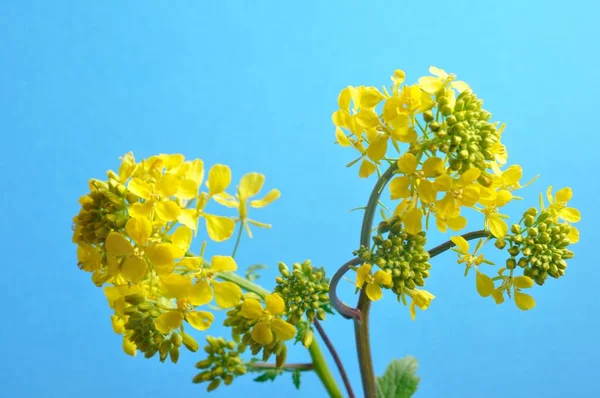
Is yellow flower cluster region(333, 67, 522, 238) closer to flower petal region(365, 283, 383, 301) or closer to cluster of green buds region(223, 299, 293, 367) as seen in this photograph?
flower petal region(365, 283, 383, 301)

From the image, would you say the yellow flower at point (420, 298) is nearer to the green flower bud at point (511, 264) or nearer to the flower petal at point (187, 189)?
the green flower bud at point (511, 264)

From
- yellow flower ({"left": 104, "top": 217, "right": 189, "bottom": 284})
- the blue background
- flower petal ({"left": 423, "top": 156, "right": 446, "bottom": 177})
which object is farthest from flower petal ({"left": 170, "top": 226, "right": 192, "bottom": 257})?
the blue background

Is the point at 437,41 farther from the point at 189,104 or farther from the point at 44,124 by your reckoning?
the point at 44,124

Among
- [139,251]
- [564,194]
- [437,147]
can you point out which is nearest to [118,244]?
[139,251]

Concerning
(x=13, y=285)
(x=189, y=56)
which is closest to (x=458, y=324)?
(x=189, y=56)

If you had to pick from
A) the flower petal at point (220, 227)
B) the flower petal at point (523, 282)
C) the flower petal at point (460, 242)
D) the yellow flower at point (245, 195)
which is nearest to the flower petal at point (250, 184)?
the yellow flower at point (245, 195)

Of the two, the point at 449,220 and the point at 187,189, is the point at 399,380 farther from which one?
the point at 187,189
